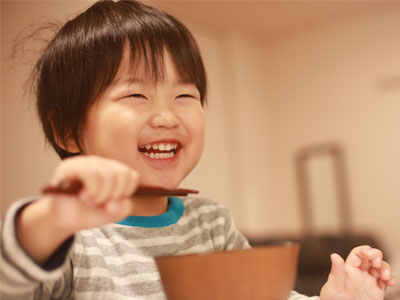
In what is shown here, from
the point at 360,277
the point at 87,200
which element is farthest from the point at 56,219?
the point at 360,277

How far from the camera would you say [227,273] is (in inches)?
14.1

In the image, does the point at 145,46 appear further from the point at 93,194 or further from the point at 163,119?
the point at 93,194

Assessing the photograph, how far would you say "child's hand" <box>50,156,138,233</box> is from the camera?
0.34 m

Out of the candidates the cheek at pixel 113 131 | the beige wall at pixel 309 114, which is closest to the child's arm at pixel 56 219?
the cheek at pixel 113 131

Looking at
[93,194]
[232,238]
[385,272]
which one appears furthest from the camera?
[232,238]

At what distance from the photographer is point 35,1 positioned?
591 mm

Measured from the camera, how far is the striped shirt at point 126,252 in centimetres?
47

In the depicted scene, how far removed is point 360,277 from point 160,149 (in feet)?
0.93

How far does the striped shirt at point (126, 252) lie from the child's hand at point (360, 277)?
61 millimetres

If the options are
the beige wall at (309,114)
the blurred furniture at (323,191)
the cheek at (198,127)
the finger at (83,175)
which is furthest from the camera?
the blurred furniture at (323,191)

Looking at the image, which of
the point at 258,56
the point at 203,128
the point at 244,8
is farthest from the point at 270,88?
the point at 203,128

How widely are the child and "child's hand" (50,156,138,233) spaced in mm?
139

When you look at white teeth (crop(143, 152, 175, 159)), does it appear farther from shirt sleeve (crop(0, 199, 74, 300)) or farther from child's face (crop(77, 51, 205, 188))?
shirt sleeve (crop(0, 199, 74, 300))

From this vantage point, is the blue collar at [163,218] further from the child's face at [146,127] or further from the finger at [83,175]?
the finger at [83,175]
